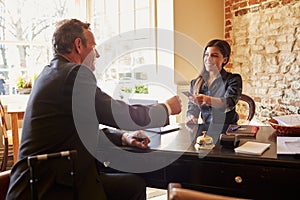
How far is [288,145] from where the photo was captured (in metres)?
1.52

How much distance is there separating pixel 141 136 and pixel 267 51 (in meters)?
2.69

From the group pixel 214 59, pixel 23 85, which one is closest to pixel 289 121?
pixel 214 59

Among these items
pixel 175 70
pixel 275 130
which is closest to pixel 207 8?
pixel 175 70

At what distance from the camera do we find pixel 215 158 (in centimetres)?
143

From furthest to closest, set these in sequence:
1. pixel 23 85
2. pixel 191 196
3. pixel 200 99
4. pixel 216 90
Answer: pixel 23 85 → pixel 216 90 → pixel 200 99 → pixel 191 196

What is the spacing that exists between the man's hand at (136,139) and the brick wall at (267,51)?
7.95ft

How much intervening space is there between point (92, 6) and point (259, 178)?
3869 mm

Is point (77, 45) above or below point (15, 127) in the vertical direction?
above

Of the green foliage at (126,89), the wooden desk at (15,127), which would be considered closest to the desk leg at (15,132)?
the wooden desk at (15,127)

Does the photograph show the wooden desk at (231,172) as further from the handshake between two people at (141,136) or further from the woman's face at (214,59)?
the woman's face at (214,59)

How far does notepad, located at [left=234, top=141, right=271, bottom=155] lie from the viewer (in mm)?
1429

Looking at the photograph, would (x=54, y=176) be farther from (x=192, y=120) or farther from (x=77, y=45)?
(x=192, y=120)

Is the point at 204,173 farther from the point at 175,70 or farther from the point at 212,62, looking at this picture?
the point at 175,70

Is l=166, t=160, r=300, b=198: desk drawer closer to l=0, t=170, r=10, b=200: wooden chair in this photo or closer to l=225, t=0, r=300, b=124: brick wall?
l=0, t=170, r=10, b=200: wooden chair
